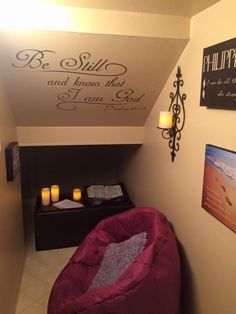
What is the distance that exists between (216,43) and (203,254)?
3.52 feet

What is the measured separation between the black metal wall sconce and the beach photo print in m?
0.37

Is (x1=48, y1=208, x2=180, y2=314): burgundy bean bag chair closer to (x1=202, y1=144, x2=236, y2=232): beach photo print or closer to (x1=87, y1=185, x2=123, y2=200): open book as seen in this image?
(x1=202, y1=144, x2=236, y2=232): beach photo print

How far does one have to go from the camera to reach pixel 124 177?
3.22m

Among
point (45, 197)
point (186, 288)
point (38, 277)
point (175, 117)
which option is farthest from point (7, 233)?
point (175, 117)

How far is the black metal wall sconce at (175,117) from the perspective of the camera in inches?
62.9

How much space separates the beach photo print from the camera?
1.12m

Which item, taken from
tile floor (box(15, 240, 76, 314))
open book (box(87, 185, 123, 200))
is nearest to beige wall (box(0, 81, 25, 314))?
tile floor (box(15, 240, 76, 314))

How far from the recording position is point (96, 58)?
1.54 m

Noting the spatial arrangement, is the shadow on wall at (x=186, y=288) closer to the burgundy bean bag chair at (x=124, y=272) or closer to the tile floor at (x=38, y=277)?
the burgundy bean bag chair at (x=124, y=272)

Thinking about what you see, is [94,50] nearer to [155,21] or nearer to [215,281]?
[155,21]

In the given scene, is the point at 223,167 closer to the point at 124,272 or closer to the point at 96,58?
the point at 124,272

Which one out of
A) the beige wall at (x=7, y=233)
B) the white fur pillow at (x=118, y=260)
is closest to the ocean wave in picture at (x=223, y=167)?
the white fur pillow at (x=118, y=260)

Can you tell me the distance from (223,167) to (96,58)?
0.95 metres

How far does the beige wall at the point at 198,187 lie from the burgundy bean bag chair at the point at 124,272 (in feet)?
0.44
